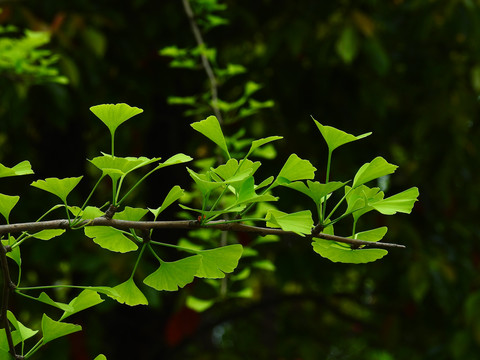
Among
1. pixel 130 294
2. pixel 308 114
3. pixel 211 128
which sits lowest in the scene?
pixel 308 114

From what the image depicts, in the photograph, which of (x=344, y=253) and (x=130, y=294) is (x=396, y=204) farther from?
(x=130, y=294)

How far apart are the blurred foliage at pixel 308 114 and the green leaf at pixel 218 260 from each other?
1.12 m

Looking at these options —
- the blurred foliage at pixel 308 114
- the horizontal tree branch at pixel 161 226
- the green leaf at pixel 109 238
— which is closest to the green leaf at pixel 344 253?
the horizontal tree branch at pixel 161 226

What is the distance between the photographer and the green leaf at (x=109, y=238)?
1.26 feet

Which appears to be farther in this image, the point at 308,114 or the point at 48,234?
the point at 308,114

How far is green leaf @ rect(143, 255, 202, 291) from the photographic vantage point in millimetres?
392

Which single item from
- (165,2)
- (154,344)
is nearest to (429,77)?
(165,2)

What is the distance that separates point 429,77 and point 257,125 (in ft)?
1.75

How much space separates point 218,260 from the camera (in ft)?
1.33

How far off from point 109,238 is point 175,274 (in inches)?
1.9

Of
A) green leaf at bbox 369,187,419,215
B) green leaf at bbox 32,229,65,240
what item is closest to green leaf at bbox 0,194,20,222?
green leaf at bbox 32,229,65,240

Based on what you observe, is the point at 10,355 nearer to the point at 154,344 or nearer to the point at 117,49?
the point at 117,49

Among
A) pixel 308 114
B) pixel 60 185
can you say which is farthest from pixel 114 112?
pixel 308 114

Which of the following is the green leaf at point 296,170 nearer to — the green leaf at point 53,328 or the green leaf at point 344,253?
the green leaf at point 344,253
